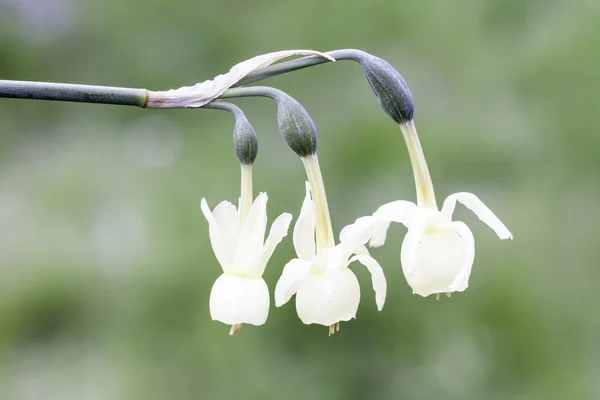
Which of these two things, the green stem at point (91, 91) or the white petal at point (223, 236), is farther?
the white petal at point (223, 236)

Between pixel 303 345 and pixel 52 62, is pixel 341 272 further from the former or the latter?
pixel 52 62

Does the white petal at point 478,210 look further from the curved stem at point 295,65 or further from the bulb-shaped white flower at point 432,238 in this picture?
the curved stem at point 295,65

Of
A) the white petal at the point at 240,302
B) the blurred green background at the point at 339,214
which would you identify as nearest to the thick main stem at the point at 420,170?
the white petal at the point at 240,302

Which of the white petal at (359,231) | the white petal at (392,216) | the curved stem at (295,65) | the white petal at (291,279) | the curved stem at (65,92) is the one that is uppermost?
the curved stem at (295,65)

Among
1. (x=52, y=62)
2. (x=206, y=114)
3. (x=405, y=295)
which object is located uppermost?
(x=52, y=62)

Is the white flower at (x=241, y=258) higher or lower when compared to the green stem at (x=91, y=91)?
lower

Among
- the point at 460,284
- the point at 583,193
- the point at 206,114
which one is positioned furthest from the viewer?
the point at 206,114

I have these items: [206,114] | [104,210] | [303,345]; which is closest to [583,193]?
[303,345]
